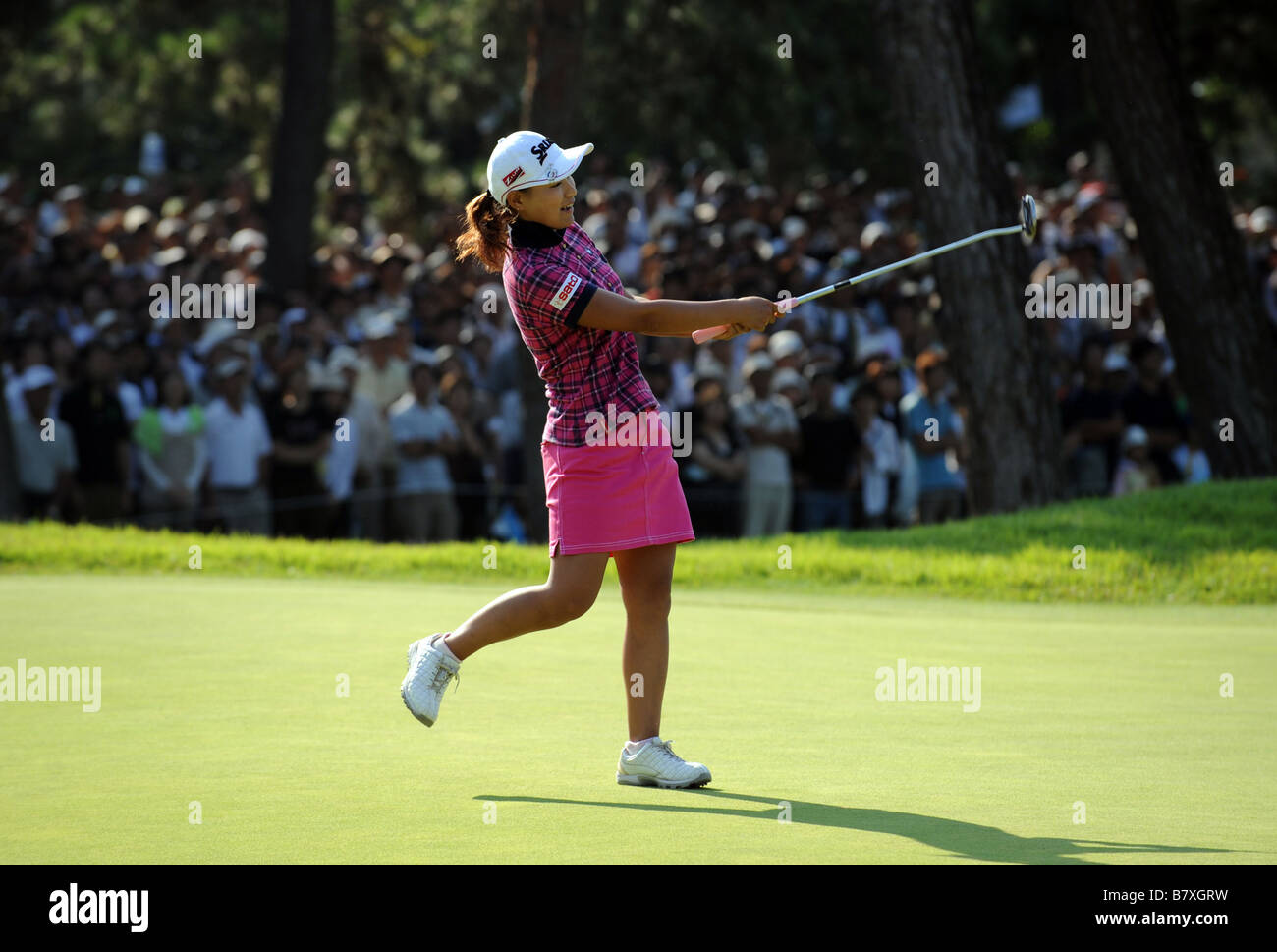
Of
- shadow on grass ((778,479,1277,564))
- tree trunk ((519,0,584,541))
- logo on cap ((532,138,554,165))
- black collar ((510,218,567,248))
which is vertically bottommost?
shadow on grass ((778,479,1277,564))

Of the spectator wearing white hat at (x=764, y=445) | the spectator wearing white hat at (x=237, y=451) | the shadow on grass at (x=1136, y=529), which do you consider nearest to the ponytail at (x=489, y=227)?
the shadow on grass at (x=1136, y=529)

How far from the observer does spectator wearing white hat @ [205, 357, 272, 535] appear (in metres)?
16.9

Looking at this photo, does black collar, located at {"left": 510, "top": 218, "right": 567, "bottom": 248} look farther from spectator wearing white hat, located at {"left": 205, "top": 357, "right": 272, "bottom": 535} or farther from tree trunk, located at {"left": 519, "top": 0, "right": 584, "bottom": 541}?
tree trunk, located at {"left": 519, "top": 0, "right": 584, "bottom": 541}

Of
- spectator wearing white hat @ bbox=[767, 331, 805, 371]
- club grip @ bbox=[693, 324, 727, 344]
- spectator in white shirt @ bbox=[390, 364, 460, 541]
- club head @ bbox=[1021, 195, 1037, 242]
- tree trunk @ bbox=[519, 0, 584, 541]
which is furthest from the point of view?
tree trunk @ bbox=[519, 0, 584, 541]

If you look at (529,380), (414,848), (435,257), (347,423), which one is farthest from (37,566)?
(435,257)

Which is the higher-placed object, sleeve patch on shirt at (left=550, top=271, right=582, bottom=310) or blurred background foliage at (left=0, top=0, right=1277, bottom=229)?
blurred background foliage at (left=0, top=0, right=1277, bottom=229)

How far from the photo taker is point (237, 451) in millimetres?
17000

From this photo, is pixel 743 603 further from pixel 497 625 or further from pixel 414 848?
pixel 414 848

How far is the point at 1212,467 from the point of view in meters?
18.5

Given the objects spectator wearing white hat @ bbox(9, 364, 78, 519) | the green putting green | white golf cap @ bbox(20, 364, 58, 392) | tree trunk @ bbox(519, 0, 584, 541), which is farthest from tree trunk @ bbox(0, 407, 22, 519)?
the green putting green

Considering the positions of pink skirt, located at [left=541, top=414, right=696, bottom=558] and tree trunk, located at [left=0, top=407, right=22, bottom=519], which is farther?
tree trunk, located at [left=0, top=407, right=22, bottom=519]

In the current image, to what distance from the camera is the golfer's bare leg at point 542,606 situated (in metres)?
6.89

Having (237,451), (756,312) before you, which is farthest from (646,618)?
(237,451)
